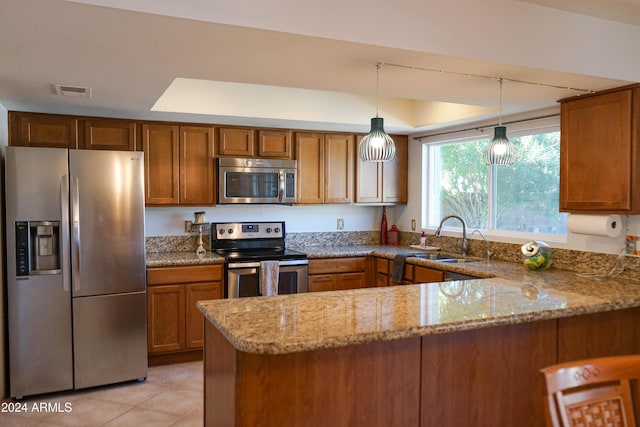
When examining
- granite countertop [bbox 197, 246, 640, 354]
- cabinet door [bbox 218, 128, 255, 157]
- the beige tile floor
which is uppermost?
cabinet door [bbox 218, 128, 255, 157]

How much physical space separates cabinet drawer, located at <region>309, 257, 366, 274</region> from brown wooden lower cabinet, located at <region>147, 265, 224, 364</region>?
2.93 feet

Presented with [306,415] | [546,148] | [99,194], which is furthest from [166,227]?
[546,148]

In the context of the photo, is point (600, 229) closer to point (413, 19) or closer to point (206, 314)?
point (413, 19)

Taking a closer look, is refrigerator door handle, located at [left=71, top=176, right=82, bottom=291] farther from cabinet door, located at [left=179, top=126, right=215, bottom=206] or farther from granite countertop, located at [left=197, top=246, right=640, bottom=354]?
granite countertop, located at [left=197, top=246, right=640, bottom=354]

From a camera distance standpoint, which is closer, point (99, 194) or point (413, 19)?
point (413, 19)

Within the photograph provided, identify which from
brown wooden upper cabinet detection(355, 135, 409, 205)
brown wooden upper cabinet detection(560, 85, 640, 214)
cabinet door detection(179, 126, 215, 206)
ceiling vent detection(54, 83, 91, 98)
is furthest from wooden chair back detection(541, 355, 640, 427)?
brown wooden upper cabinet detection(355, 135, 409, 205)

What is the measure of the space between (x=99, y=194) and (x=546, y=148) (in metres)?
3.37

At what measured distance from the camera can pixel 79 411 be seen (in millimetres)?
3143

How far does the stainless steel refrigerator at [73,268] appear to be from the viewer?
3.23m

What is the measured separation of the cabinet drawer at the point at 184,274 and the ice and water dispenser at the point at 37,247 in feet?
2.37

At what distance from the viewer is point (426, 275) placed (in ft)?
12.7

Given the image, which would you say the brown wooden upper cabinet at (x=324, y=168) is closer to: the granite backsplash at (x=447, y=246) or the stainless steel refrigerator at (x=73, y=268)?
the granite backsplash at (x=447, y=246)

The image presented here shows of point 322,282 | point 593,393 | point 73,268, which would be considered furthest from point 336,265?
point 593,393

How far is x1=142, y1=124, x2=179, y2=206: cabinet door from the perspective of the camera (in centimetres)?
405
